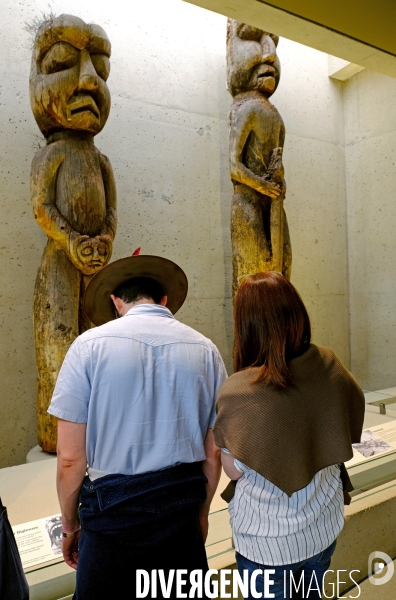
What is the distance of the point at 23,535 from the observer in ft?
6.32

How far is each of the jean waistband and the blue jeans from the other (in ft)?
1.07

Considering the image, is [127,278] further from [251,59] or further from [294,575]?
[251,59]

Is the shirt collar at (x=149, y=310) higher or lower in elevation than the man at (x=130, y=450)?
higher

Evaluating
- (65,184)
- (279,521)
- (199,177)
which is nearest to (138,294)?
(279,521)

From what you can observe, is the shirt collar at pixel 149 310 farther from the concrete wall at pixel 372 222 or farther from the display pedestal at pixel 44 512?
Answer: the concrete wall at pixel 372 222

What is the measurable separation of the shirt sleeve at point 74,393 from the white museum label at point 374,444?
6.18ft

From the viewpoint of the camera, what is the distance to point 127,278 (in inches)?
66.7

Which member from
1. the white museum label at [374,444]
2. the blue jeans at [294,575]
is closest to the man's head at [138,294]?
the blue jeans at [294,575]

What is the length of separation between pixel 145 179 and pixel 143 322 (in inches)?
121

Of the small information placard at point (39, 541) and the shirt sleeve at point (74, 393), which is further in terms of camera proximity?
the small information placard at point (39, 541)

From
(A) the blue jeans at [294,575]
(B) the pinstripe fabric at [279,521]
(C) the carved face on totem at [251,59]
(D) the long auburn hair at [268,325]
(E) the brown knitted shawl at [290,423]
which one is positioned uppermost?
(C) the carved face on totem at [251,59]

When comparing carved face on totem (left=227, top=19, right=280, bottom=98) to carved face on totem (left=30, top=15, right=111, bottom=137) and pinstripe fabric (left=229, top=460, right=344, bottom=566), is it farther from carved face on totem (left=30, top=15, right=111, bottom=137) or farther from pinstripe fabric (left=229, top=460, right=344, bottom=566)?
pinstripe fabric (left=229, top=460, right=344, bottom=566)

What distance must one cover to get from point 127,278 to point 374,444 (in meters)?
2.04

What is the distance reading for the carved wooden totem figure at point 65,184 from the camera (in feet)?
9.58
